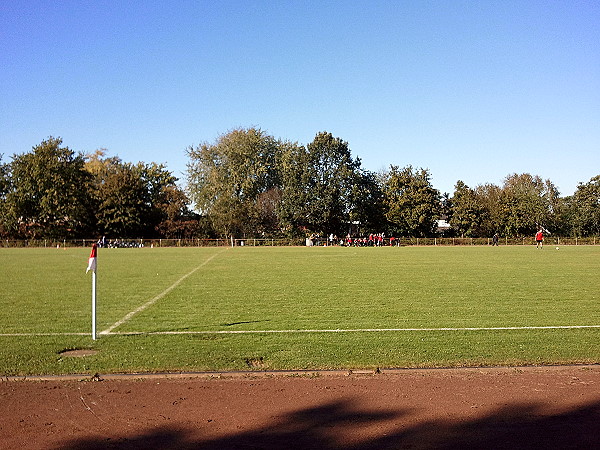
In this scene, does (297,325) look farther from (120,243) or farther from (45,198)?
(45,198)

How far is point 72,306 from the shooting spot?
13305 mm

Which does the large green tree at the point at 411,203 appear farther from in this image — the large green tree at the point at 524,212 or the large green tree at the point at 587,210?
the large green tree at the point at 587,210

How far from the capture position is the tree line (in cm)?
8000

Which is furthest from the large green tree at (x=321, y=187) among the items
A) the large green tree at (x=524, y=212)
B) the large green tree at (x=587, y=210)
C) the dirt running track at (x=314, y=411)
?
the dirt running track at (x=314, y=411)

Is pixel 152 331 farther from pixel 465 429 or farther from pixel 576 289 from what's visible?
pixel 576 289

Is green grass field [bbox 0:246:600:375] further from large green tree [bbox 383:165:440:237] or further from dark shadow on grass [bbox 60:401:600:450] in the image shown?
large green tree [bbox 383:165:440:237]

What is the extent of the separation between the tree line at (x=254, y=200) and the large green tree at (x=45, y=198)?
140mm

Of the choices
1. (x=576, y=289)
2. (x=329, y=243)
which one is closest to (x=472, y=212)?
(x=329, y=243)

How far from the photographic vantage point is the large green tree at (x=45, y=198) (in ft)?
262

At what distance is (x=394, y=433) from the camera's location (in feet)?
16.8

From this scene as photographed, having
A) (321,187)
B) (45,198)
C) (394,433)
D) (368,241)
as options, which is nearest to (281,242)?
(321,187)

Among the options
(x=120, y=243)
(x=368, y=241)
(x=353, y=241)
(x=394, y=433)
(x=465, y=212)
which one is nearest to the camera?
(x=394, y=433)

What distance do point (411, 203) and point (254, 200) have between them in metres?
23.2

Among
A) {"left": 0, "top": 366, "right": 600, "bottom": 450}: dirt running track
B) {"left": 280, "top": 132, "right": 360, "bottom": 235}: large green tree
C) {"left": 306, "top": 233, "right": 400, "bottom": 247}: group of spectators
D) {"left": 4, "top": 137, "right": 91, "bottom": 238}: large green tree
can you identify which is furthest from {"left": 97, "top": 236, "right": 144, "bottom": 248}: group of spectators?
{"left": 0, "top": 366, "right": 600, "bottom": 450}: dirt running track
